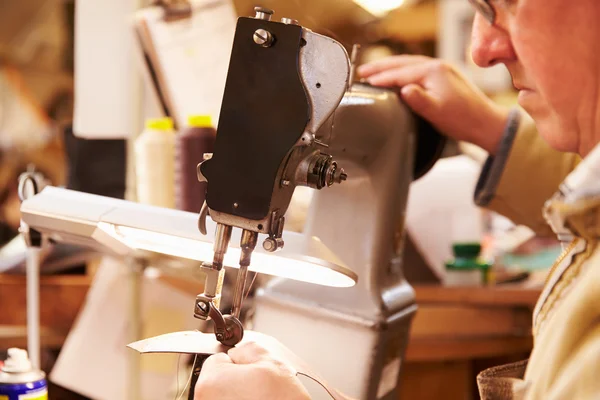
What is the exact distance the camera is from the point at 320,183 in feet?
2.03

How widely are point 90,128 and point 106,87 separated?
0.26 ft

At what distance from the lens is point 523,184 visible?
1.03 meters

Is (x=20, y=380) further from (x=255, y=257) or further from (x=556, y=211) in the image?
(x=556, y=211)

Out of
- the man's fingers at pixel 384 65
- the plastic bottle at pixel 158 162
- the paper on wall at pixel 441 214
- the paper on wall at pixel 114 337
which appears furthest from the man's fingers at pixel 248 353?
the paper on wall at pixel 441 214

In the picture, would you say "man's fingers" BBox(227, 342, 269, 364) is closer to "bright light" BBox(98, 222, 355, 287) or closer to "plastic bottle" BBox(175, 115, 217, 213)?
"bright light" BBox(98, 222, 355, 287)

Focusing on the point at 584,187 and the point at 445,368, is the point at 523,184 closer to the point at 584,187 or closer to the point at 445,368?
the point at 445,368

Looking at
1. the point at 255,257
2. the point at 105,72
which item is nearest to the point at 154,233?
the point at 255,257

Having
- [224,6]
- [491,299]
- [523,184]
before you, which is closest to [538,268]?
[491,299]

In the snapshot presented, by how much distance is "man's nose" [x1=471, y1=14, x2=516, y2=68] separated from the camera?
24.5 inches

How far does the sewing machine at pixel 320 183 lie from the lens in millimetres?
599

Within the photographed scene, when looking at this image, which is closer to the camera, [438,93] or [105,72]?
[438,93]

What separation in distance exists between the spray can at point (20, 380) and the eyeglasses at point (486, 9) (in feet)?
1.83

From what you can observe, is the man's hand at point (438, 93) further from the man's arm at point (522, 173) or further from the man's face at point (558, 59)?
the man's face at point (558, 59)

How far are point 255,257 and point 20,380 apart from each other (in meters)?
0.28
